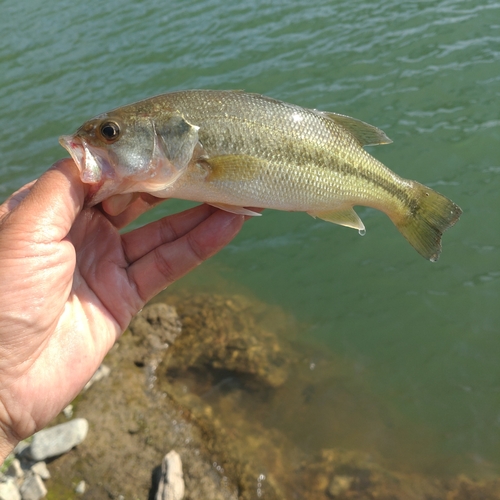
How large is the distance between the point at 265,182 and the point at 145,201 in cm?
119

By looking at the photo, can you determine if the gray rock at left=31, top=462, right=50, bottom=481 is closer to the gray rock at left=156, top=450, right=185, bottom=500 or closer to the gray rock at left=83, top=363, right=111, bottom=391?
the gray rock at left=83, top=363, right=111, bottom=391

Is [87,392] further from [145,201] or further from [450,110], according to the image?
[450,110]

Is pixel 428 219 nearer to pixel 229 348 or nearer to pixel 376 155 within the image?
pixel 229 348

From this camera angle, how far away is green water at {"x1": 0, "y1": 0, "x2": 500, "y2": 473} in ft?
20.5

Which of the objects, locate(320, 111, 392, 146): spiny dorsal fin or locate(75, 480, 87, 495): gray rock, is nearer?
locate(320, 111, 392, 146): spiny dorsal fin

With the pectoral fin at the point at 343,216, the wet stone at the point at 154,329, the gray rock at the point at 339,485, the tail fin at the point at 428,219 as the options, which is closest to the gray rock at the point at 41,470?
the wet stone at the point at 154,329

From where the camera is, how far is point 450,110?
920 cm

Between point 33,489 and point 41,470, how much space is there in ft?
0.72

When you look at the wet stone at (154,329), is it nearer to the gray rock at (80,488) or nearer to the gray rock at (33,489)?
the gray rock at (80,488)

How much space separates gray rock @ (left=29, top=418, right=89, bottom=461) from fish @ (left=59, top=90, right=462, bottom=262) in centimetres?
332

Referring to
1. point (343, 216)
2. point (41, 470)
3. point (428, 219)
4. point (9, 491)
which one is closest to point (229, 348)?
point (41, 470)

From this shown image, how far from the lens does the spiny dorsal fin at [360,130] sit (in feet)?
13.0

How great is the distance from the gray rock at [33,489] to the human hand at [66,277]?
7.16ft

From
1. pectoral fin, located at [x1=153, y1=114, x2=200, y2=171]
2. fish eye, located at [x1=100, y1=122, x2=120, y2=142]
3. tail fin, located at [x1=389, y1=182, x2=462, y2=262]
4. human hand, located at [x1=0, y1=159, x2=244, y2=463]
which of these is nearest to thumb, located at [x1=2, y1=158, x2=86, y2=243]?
human hand, located at [x1=0, y1=159, x2=244, y2=463]
